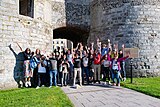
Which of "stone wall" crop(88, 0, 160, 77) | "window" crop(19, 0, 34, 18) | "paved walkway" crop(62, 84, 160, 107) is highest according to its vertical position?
"window" crop(19, 0, 34, 18)

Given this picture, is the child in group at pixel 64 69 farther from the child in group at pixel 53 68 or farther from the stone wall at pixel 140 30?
the stone wall at pixel 140 30

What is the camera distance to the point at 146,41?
35.1 feet

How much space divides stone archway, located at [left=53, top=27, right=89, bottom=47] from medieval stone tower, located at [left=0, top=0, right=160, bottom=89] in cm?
33

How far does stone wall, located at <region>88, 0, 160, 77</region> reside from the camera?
34.7ft

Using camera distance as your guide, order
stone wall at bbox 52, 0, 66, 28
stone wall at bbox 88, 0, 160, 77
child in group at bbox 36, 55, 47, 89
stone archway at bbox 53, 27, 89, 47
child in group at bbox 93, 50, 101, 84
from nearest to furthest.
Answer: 1. child in group at bbox 36, 55, 47, 89
2. child in group at bbox 93, 50, 101, 84
3. stone wall at bbox 88, 0, 160, 77
4. stone wall at bbox 52, 0, 66, 28
5. stone archway at bbox 53, 27, 89, 47

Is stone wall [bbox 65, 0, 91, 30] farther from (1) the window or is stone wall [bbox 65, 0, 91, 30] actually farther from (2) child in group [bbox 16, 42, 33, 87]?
(2) child in group [bbox 16, 42, 33, 87]

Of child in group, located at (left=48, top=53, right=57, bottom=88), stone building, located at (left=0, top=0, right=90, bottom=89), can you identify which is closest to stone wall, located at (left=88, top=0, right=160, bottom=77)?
stone building, located at (left=0, top=0, right=90, bottom=89)

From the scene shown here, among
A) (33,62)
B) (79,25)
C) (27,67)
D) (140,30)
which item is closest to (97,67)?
(33,62)

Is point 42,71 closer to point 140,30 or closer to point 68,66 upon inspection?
point 68,66

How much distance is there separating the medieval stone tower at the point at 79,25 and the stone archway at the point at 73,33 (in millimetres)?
332

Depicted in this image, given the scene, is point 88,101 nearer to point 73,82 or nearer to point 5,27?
point 73,82

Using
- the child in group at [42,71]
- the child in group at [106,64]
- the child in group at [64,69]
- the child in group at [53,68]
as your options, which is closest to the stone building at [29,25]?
the child in group at [42,71]

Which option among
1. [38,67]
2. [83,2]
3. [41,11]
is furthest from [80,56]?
[83,2]

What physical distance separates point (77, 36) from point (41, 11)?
16.4 ft
